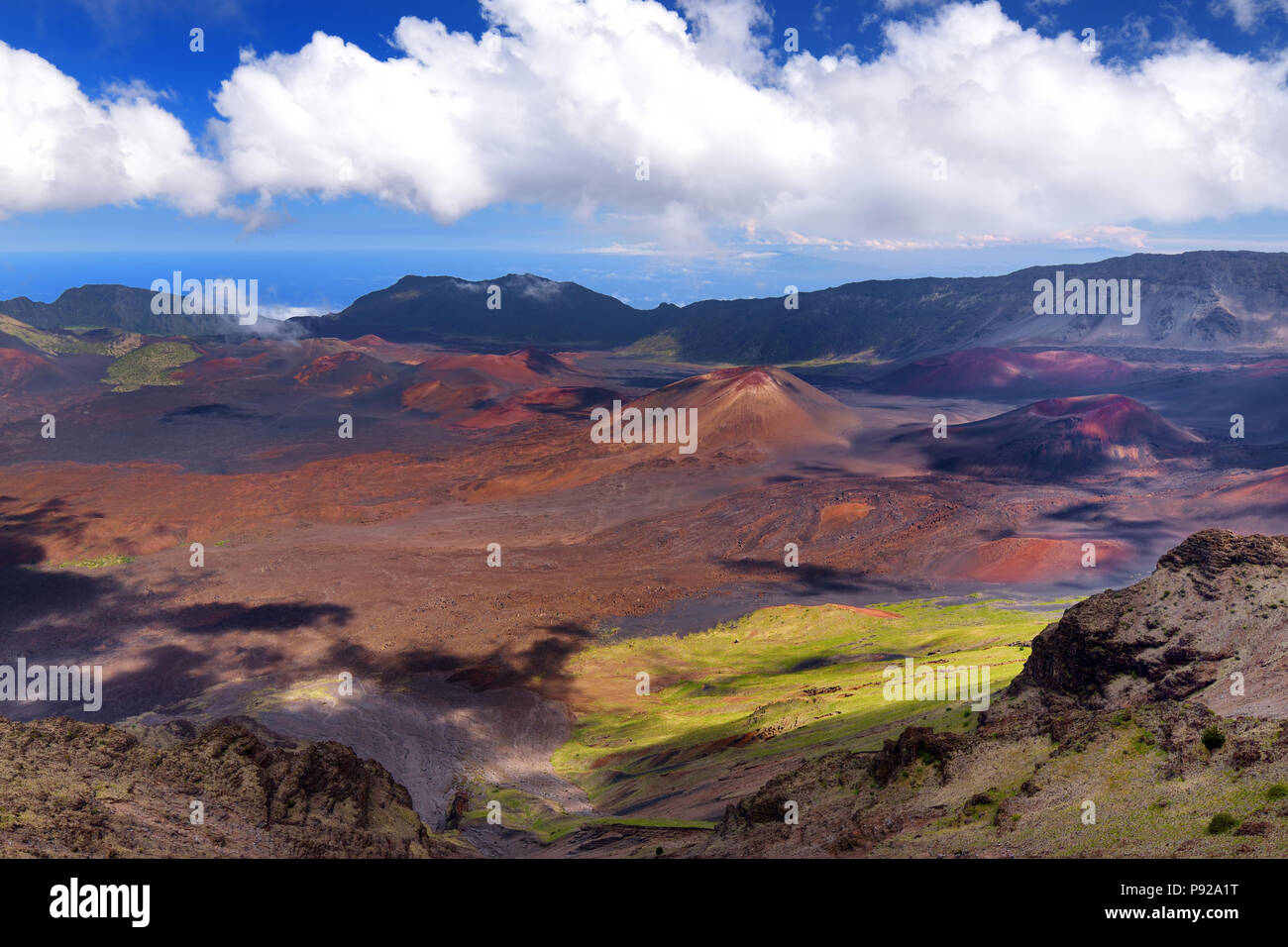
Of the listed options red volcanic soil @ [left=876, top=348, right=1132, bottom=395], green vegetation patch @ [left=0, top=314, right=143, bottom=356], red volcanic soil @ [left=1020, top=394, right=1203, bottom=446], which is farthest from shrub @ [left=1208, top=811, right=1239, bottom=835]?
green vegetation patch @ [left=0, top=314, right=143, bottom=356]

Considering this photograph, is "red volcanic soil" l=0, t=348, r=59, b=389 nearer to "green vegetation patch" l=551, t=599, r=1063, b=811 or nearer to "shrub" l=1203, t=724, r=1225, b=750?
"green vegetation patch" l=551, t=599, r=1063, b=811

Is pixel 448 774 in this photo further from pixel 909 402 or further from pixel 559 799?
pixel 909 402

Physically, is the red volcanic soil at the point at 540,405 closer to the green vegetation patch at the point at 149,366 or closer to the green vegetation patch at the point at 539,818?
the green vegetation patch at the point at 149,366

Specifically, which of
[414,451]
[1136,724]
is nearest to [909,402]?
[414,451]

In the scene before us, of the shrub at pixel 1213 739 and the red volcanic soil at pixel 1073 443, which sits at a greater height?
the red volcanic soil at pixel 1073 443

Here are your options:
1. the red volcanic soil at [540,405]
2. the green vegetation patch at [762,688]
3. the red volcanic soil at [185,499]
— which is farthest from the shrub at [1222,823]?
the red volcanic soil at [540,405]

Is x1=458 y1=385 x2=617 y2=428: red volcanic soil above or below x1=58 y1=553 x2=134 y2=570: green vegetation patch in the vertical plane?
above
